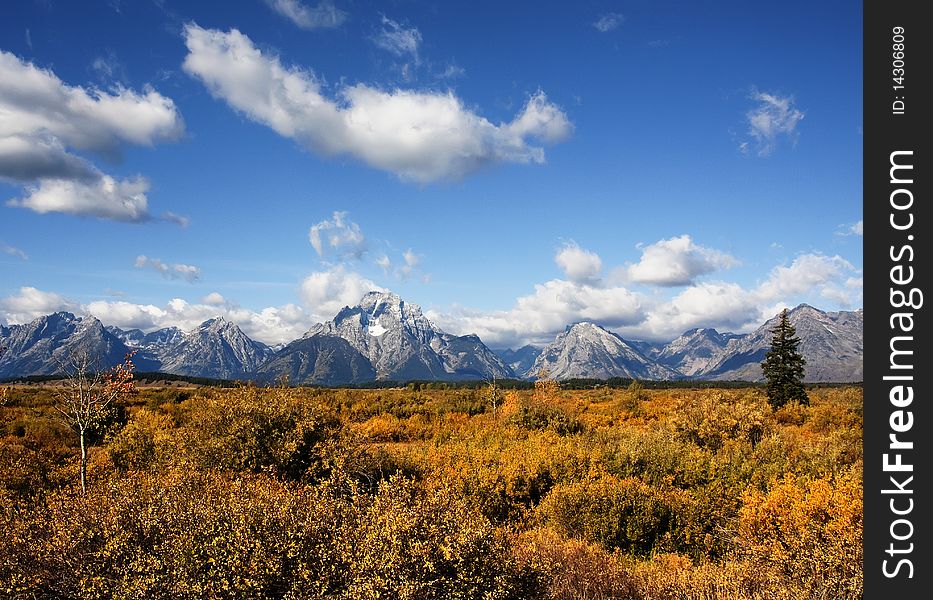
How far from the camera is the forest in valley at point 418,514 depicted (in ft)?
18.9

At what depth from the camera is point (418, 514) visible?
6.30 metres

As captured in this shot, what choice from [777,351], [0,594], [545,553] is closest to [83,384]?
[0,594]

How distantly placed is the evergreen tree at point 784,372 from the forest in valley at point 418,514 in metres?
19.8

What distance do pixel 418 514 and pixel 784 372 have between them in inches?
1645

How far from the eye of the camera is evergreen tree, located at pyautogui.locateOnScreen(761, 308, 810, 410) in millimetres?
38000
